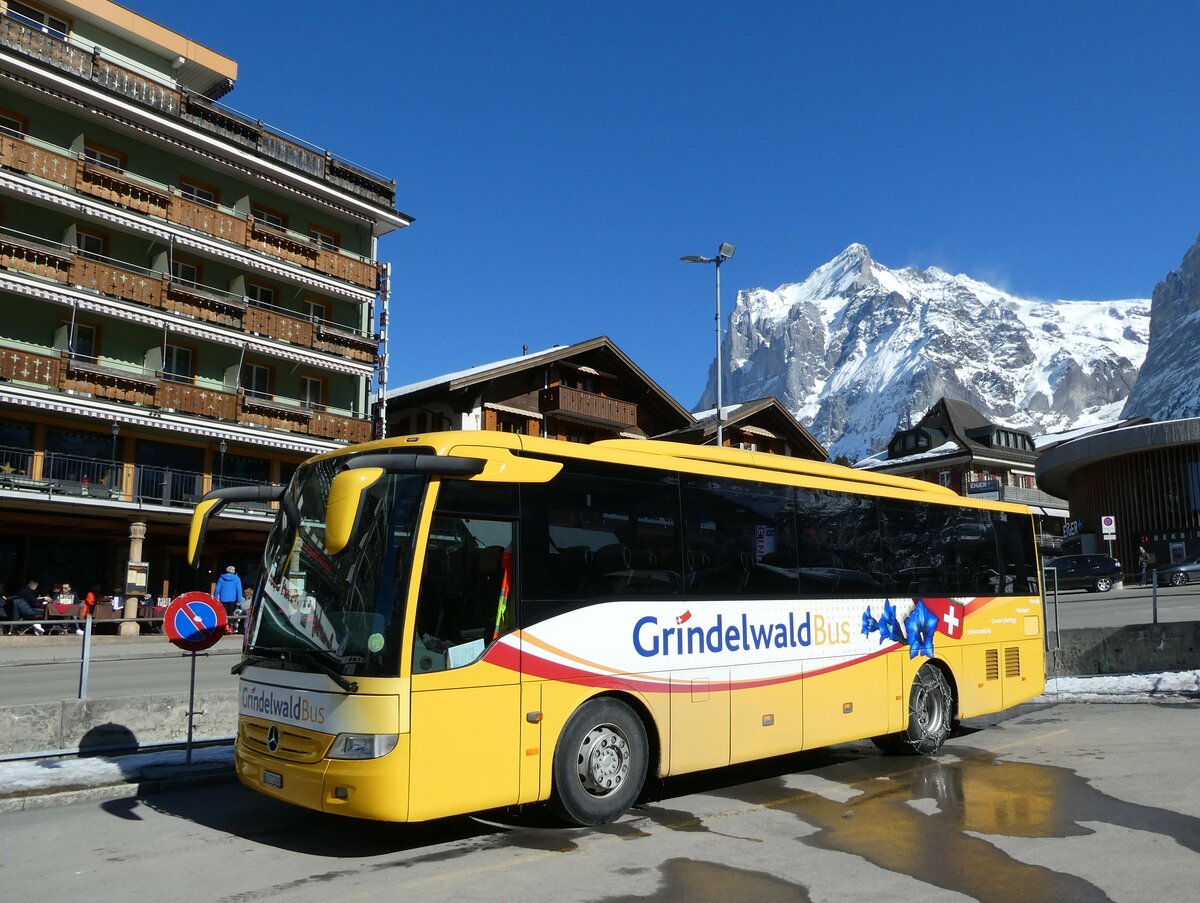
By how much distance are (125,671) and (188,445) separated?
15.9m

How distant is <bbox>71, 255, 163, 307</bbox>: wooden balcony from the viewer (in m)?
30.8

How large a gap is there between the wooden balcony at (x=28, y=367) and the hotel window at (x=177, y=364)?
3887mm

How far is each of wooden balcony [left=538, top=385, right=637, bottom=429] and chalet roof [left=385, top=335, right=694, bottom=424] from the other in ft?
4.17

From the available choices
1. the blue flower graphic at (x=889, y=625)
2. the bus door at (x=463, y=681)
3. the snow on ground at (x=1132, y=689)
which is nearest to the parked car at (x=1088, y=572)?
the snow on ground at (x=1132, y=689)

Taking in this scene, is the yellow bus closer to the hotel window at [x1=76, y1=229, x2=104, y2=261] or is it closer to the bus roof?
the bus roof

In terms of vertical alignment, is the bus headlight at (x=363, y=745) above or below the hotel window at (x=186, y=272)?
below

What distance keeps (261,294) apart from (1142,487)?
3889 cm

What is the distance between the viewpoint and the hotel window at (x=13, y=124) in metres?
29.7

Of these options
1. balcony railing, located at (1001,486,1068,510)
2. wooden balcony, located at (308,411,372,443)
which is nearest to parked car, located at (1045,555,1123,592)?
wooden balcony, located at (308,411,372,443)

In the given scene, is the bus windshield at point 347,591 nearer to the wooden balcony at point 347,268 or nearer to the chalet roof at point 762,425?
the wooden balcony at point 347,268

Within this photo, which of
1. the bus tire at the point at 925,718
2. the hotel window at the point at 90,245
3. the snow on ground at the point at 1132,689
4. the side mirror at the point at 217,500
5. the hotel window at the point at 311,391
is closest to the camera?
the side mirror at the point at 217,500

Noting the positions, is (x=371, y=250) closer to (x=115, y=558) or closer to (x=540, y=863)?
(x=115, y=558)

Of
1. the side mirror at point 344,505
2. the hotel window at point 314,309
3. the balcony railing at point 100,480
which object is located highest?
the hotel window at point 314,309

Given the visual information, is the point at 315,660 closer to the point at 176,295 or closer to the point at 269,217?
the point at 176,295
